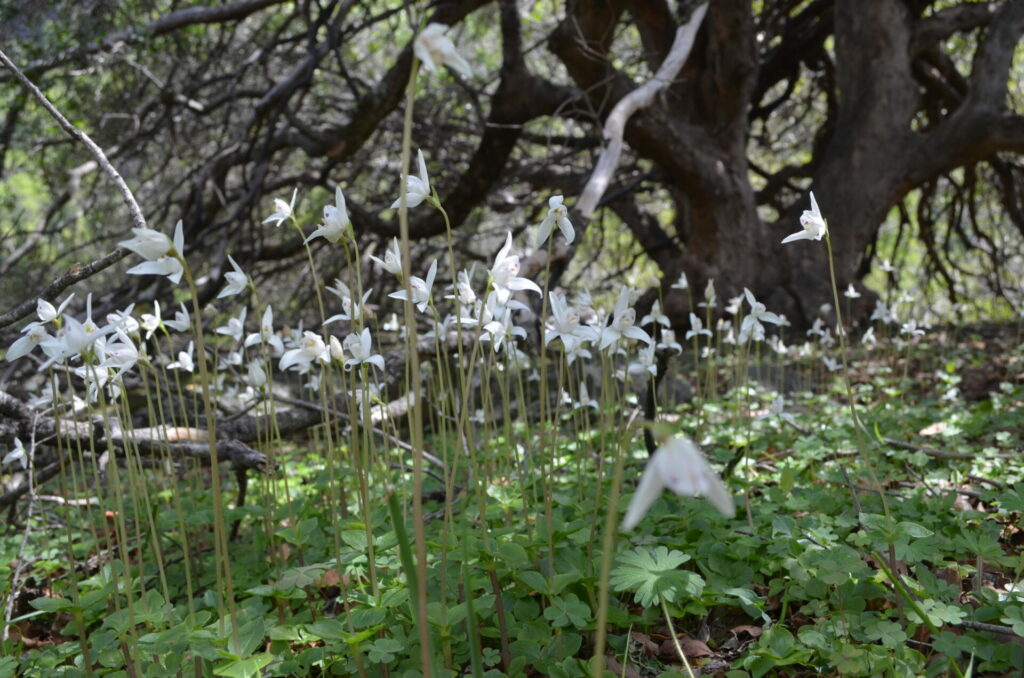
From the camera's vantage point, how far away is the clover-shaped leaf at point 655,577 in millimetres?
1759

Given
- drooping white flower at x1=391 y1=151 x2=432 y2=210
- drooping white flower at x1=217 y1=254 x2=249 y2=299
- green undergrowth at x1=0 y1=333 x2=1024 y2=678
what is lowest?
green undergrowth at x1=0 y1=333 x2=1024 y2=678

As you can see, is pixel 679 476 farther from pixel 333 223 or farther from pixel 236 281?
pixel 236 281

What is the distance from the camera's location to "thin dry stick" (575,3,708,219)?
5391 mm

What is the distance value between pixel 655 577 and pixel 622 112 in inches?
185

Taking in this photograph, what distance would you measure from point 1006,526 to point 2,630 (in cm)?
319

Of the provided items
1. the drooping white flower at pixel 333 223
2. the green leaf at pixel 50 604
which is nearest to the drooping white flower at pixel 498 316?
the drooping white flower at pixel 333 223

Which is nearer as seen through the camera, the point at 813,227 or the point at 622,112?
the point at 813,227

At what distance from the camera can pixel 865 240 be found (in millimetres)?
7703

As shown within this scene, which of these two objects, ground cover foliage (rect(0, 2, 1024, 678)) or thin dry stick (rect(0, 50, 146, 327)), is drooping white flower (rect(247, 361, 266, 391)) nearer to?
ground cover foliage (rect(0, 2, 1024, 678))

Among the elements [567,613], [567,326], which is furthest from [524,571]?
[567,326]

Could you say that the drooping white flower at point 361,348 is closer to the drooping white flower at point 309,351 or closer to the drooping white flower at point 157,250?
the drooping white flower at point 309,351

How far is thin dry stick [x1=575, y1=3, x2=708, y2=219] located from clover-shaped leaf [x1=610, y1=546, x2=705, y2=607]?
3.60 metres

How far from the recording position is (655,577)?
1.79 m

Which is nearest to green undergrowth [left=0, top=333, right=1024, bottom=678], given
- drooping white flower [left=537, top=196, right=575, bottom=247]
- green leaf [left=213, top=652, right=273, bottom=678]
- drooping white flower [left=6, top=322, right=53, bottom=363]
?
green leaf [left=213, top=652, right=273, bottom=678]
